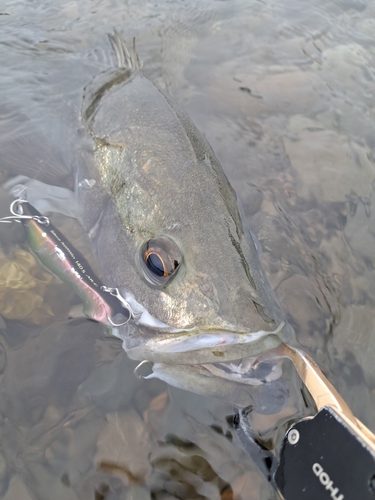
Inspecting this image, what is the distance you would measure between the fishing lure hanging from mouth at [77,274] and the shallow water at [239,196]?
11.2 inches

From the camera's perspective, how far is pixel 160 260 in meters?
2.44

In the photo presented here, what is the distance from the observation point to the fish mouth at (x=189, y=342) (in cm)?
205

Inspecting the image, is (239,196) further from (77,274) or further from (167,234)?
(77,274)

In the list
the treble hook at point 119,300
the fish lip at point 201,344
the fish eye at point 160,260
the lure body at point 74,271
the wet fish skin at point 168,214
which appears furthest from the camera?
the lure body at point 74,271

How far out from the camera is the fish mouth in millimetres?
2053

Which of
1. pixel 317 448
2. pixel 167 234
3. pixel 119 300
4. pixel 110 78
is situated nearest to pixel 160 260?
pixel 167 234

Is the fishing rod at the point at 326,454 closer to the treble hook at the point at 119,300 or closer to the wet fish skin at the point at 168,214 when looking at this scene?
the wet fish skin at the point at 168,214

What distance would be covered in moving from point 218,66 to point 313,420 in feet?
17.3

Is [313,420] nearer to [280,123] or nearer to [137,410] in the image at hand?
[137,410]

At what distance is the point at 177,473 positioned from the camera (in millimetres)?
2324

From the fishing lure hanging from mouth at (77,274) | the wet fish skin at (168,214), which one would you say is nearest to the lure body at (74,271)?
the fishing lure hanging from mouth at (77,274)

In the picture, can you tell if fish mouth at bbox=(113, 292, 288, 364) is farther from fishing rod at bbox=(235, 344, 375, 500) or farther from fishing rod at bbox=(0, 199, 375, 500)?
fishing rod at bbox=(235, 344, 375, 500)

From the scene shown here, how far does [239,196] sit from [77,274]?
1804 millimetres

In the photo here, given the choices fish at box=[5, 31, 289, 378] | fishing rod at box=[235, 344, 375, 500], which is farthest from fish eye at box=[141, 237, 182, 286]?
fishing rod at box=[235, 344, 375, 500]
